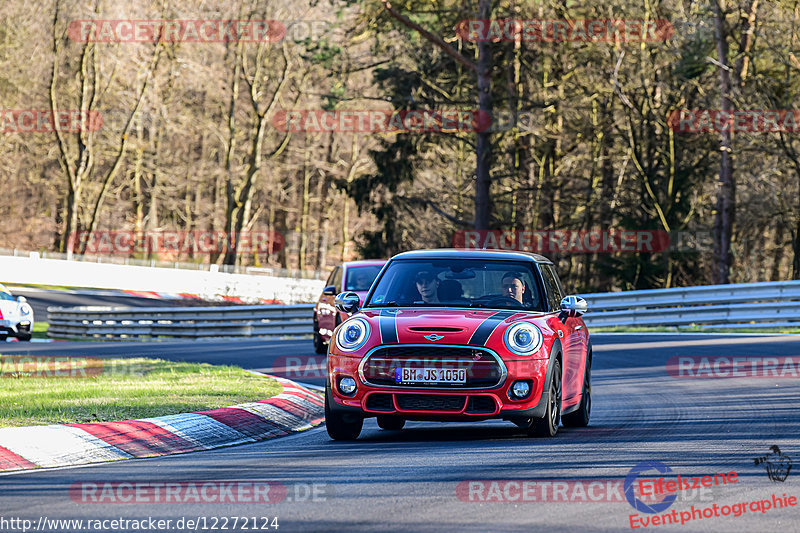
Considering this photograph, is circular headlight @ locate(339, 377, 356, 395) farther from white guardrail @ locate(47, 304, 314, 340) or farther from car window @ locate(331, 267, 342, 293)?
white guardrail @ locate(47, 304, 314, 340)

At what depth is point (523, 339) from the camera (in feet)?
28.4

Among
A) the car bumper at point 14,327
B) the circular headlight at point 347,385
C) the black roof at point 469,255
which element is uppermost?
the black roof at point 469,255

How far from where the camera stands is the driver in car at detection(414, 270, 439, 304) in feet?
31.1

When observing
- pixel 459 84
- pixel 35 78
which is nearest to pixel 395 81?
pixel 459 84

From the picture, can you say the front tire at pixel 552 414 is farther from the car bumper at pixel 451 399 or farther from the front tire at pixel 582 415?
the front tire at pixel 582 415

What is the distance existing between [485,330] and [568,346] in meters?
1.29

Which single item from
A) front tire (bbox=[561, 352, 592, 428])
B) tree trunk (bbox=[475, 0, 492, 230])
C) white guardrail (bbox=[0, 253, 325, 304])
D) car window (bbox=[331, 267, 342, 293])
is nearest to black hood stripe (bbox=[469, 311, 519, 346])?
front tire (bbox=[561, 352, 592, 428])

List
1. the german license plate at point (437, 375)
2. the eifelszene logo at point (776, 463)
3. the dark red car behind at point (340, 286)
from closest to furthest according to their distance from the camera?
the eifelszene logo at point (776, 463), the german license plate at point (437, 375), the dark red car behind at point (340, 286)

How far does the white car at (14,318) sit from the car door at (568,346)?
1837 cm

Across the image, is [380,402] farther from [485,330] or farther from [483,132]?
[483,132]

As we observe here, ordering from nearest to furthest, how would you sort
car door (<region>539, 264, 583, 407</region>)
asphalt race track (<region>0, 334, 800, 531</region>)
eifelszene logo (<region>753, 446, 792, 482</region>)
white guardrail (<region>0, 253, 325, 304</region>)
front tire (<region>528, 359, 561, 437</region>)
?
asphalt race track (<region>0, 334, 800, 531</region>) → eifelszene logo (<region>753, 446, 792, 482</region>) → front tire (<region>528, 359, 561, 437</region>) → car door (<region>539, 264, 583, 407</region>) → white guardrail (<region>0, 253, 325, 304</region>)

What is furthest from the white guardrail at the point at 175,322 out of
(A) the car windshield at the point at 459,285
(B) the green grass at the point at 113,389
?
(A) the car windshield at the point at 459,285

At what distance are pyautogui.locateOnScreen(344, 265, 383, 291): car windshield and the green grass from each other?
3.94 metres

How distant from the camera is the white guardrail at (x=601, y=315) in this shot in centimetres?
2347
